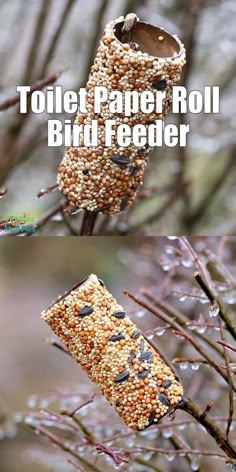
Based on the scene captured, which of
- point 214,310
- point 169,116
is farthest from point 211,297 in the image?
point 169,116

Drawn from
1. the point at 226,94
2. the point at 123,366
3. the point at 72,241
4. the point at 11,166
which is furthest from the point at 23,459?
the point at 123,366

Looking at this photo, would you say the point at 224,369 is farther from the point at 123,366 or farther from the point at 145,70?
the point at 145,70

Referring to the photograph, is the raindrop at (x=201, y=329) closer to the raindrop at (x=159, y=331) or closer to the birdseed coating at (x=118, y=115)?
the raindrop at (x=159, y=331)

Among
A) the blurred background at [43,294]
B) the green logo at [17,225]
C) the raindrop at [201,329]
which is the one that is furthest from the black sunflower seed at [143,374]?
the blurred background at [43,294]

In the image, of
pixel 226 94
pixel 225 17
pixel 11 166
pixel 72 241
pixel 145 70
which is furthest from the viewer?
pixel 72 241

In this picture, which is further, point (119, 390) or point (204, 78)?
point (204, 78)

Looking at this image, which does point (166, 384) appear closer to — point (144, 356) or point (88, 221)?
point (144, 356)

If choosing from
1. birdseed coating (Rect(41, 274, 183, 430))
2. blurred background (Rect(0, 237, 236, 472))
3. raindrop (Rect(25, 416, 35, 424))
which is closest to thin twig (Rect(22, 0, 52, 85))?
blurred background (Rect(0, 237, 236, 472))
